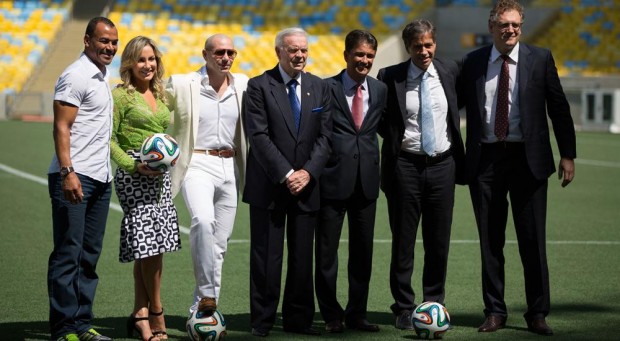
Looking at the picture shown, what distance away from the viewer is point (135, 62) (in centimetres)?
717

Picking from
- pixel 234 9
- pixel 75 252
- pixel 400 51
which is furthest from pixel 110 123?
pixel 234 9

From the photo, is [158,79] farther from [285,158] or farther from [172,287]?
[172,287]

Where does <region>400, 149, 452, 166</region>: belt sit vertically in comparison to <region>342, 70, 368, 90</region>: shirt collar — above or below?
below

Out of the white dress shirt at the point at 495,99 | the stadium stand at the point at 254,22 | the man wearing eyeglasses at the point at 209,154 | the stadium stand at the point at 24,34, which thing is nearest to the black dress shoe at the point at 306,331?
the man wearing eyeglasses at the point at 209,154

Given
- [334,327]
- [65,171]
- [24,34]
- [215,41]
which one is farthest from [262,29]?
[65,171]

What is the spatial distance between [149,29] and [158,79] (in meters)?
32.4

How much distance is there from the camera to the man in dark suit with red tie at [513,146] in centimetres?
766

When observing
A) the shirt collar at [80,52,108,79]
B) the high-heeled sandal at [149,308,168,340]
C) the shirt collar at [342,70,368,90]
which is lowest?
the high-heeled sandal at [149,308,168,340]

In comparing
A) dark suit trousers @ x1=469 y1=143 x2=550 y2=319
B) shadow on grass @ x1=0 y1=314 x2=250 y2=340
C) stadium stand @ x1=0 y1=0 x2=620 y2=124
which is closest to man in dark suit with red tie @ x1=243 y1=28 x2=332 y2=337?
shadow on grass @ x1=0 y1=314 x2=250 y2=340

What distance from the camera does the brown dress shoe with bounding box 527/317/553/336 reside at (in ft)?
24.9

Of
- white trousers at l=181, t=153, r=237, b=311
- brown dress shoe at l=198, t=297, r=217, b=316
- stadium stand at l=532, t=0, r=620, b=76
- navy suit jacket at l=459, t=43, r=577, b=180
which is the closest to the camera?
brown dress shoe at l=198, t=297, r=217, b=316

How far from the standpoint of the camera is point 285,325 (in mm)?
7688

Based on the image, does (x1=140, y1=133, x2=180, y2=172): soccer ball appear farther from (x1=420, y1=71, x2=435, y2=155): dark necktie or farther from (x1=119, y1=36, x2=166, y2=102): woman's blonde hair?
(x1=420, y1=71, x2=435, y2=155): dark necktie

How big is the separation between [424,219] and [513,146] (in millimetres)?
760
